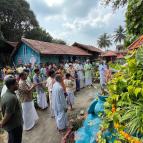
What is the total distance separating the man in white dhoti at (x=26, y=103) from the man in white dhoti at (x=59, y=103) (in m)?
0.96

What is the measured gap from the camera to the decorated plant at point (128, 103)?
302cm

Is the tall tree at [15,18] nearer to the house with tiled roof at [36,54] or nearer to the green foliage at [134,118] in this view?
the house with tiled roof at [36,54]

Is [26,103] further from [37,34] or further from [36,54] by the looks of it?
[37,34]

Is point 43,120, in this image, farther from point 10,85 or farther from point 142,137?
point 142,137

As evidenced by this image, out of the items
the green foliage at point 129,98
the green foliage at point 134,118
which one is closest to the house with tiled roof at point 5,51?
the green foliage at point 129,98

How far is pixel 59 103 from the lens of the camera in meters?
7.38

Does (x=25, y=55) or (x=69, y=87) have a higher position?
(x=25, y=55)

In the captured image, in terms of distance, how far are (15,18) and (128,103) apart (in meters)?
41.0

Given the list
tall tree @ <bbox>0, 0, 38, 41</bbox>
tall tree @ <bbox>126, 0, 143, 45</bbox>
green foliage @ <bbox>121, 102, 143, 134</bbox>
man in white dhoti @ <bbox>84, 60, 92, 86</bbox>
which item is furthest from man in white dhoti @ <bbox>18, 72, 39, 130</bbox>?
tall tree @ <bbox>0, 0, 38, 41</bbox>

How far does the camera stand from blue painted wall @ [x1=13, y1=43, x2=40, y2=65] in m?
23.4

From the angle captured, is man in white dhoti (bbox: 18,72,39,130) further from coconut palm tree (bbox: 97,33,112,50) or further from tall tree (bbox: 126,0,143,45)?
coconut palm tree (bbox: 97,33,112,50)

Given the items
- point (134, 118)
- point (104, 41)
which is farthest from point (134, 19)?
point (104, 41)

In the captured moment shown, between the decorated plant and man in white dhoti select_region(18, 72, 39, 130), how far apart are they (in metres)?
4.22

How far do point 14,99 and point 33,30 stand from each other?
40.7 meters
